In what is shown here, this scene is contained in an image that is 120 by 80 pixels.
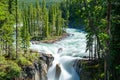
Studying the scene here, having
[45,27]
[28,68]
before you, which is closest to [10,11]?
[28,68]

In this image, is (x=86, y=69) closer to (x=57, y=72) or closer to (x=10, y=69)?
Result: (x=57, y=72)

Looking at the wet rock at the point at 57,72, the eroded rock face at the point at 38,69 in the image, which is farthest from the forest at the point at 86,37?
the wet rock at the point at 57,72

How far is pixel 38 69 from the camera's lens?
1730 inches

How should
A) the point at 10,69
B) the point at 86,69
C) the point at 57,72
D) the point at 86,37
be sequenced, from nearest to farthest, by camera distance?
the point at 10,69, the point at 86,69, the point at 57,72, the point at 86,37

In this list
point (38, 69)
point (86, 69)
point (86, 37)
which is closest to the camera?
point (86, 69)

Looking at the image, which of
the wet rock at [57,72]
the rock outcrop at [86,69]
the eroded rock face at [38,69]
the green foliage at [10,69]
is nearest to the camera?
the green foliage at [10,69]

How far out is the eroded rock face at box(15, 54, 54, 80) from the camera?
134 ft

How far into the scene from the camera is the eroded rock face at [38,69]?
40.8 metres

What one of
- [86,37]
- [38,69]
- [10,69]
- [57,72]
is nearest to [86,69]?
[38,69]

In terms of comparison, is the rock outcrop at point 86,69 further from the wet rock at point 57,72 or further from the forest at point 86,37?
the wet rock at point 57,72

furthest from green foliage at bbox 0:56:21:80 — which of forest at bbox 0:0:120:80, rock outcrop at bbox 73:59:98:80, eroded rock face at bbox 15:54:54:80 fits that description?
rock outcrop at bbox 73:59:98:80

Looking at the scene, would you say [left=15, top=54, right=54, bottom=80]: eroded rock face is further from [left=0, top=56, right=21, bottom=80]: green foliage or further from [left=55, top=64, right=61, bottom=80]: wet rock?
[left=55, top=64, right=61, bottom=80]: wet rock

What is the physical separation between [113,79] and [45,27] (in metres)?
58.9

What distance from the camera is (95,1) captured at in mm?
16812
